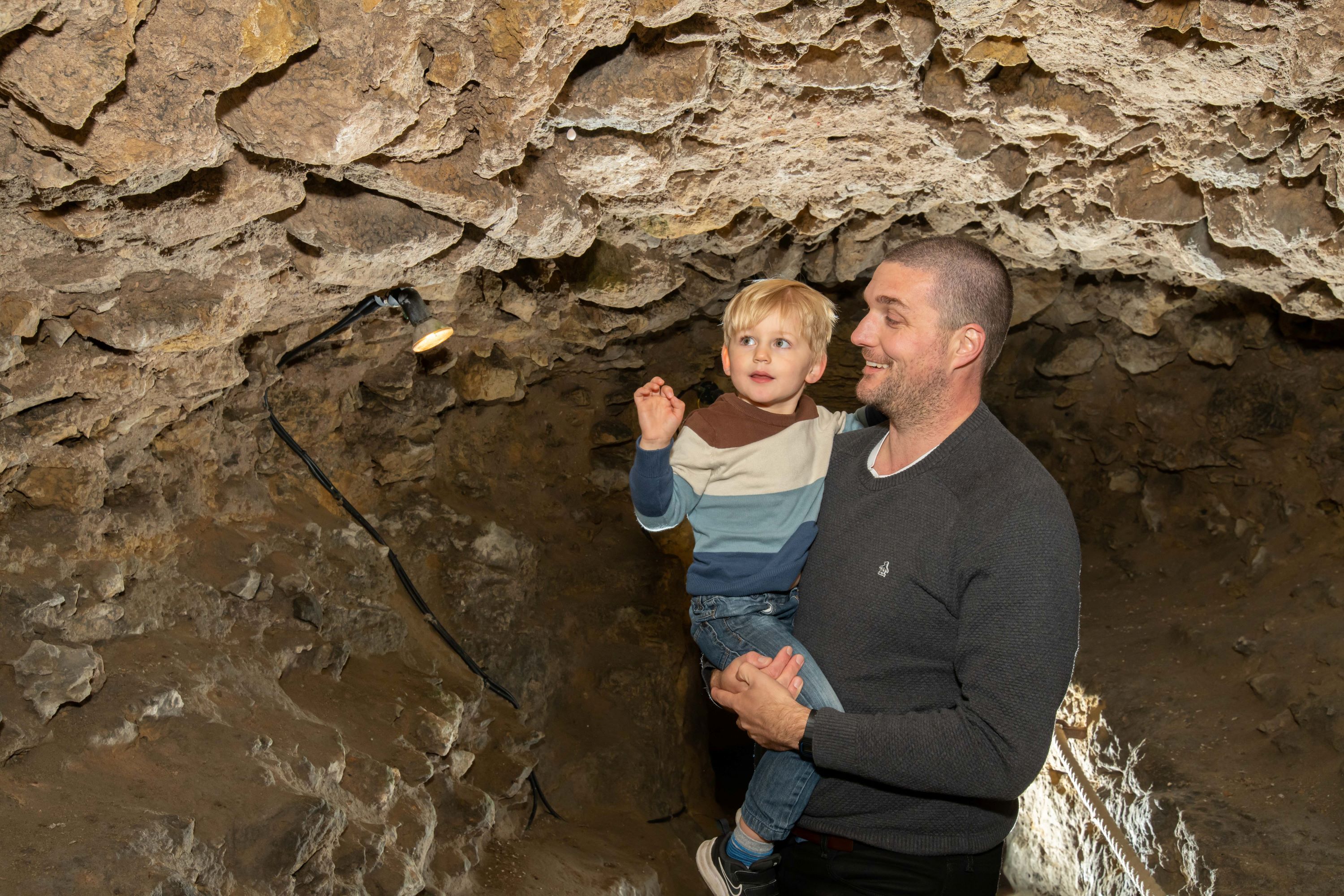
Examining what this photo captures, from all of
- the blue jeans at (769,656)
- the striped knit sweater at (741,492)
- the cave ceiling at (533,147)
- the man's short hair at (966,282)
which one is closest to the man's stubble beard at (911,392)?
the man's short hair at (966,282)

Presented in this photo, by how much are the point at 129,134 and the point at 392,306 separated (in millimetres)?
2083

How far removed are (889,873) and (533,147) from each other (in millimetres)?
1970

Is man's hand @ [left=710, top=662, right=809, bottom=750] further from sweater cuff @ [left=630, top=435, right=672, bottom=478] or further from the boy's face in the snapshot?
the boy's face

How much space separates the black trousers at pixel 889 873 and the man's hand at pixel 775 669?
18.3 inches

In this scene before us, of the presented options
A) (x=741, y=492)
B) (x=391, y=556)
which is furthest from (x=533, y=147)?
(x=391, y=556)

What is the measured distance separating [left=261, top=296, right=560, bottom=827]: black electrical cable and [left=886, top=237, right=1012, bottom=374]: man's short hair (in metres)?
2.37

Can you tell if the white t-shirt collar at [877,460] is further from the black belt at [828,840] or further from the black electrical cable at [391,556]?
the black electrical cable at [391,556]

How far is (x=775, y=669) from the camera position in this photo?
6.69 feet

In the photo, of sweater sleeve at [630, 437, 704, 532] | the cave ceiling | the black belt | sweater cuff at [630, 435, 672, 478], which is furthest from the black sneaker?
the cave ceiling

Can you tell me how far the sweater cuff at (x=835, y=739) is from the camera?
1.85 m

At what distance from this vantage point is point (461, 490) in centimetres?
541

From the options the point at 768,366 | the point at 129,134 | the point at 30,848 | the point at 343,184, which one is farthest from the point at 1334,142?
the point at 30,848

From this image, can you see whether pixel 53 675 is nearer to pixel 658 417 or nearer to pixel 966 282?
pixel 658 417

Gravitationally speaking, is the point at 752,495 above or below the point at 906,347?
below
